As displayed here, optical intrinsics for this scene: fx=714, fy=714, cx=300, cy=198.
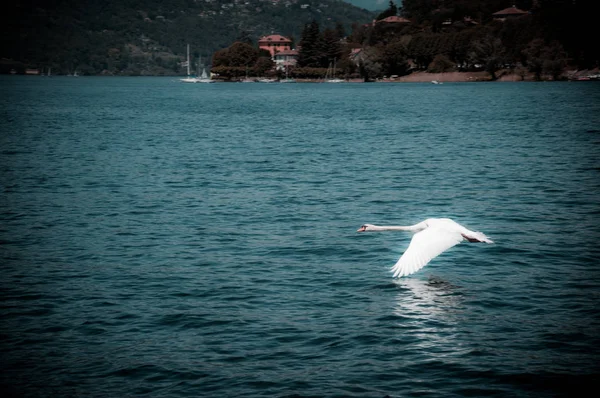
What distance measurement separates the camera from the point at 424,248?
Answer: 16891 mm

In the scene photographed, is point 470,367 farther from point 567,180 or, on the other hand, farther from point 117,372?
point 567,180

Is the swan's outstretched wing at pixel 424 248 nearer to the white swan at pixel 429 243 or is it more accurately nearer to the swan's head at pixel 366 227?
the white swan at pixel 429 243

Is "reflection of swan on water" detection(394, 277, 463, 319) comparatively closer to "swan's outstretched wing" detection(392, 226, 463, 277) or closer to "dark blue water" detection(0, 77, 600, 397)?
"dark blue water" detection(0, 77, 600, 397)

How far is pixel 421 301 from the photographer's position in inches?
664

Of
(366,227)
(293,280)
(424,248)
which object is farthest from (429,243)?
(293,280)

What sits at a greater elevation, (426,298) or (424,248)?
(424,248)

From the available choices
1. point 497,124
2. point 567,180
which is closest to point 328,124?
point 497,124

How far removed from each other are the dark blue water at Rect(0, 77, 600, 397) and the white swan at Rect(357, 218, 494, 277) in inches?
39.6

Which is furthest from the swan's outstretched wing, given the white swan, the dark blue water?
the dark blue water

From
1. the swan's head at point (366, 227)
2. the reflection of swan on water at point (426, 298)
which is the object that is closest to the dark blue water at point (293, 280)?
the reflection of swan on water at point (426, 298)

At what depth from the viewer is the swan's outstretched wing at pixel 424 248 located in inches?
642

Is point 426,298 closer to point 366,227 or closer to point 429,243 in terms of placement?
point 429,243

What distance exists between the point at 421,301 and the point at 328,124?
5796cm

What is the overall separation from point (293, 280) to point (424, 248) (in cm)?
382
